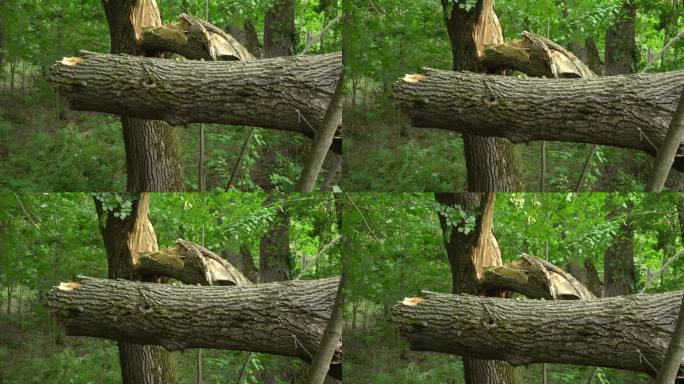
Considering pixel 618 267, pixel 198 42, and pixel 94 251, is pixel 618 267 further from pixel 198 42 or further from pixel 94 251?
pixel 94 251

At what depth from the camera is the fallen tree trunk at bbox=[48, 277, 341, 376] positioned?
6.83m

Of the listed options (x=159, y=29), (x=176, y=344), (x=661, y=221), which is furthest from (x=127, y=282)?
(x=661, y=221)

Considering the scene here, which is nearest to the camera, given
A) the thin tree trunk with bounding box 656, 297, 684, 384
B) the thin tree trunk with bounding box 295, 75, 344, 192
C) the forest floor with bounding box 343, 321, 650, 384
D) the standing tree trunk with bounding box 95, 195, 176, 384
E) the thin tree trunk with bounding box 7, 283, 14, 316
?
the thin tree trunk with bounding box 656, 297, 684, 384

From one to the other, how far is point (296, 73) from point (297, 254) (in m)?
1.10

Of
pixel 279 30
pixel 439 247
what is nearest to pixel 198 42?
pixel 279 30

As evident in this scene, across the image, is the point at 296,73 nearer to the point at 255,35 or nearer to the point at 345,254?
the point at 255,35

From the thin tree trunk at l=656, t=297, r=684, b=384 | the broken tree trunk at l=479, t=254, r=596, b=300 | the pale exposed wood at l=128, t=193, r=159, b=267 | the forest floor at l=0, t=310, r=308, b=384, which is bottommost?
the forest floor at l=0, t=310, r=308, b=384

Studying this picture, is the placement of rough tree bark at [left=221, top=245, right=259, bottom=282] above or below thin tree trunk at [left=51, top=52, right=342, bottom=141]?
below

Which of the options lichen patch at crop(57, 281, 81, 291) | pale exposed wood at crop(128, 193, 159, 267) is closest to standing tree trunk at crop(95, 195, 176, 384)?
pale exposed wood at crop(128, 193, 159, 267)

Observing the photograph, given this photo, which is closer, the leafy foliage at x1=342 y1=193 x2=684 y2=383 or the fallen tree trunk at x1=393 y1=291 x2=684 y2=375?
the fallen tree trunk at x1=393 y1=291 x2=684 y2=375

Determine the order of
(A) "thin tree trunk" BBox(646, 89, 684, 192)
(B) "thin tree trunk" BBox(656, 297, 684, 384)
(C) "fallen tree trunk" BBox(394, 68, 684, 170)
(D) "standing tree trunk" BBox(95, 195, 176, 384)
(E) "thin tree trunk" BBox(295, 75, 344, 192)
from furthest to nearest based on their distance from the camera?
(D) "standing tree trunk" BBox(95, 195, 176, 384) < (E) "thin tree trunk" BBox(295, 75, 344, 192) < (C) "fallen tree trunk" BBox(394, 68, 684, 170) < (A) "thin tree trunk" BBox(646, 89, 684, 192) < (B) "thin tree trunk" BBox(656, 297, 684, 384)

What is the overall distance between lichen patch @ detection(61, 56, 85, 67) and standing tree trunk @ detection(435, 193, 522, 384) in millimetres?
2171

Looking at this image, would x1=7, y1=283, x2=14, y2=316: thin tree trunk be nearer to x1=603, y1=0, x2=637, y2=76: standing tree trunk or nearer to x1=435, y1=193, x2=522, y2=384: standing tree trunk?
x1=435, y1=193, x2=522, y2=384: standing tree trunk

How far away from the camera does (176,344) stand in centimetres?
695
